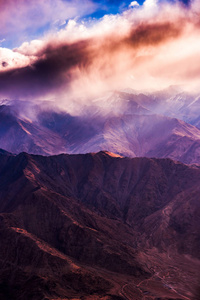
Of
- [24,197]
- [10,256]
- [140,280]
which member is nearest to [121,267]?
[140,280]

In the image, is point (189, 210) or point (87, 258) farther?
point (189, 210)

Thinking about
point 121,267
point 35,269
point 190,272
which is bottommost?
point 190,272

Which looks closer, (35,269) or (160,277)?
(35,269)

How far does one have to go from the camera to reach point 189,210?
19750cm

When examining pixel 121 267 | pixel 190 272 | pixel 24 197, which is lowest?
pixel 190 272

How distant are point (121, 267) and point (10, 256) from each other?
40.0 meters

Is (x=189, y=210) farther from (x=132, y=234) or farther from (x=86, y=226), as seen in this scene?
(x=86, y=226)

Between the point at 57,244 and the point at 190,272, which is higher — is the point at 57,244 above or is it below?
above

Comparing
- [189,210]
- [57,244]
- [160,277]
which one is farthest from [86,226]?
[189,210]

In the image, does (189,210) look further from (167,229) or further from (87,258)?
(87,258)

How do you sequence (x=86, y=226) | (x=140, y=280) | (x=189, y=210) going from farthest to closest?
(x=189, y=210) → (x=86, y=226) → (x=140, y=280)

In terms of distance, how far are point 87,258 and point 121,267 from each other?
13.3 metres

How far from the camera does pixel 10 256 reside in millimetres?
137625

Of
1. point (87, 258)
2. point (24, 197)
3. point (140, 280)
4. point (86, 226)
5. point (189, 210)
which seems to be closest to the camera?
point (140, 280)
